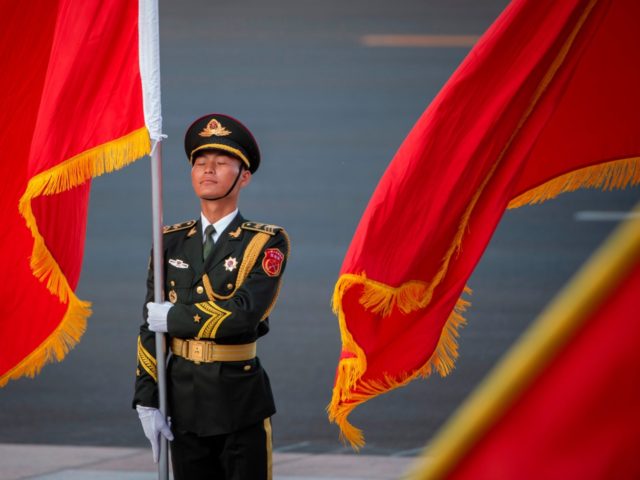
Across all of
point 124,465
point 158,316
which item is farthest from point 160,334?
point 124,465

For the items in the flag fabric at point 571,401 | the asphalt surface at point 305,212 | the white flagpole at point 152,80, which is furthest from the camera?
the asphalt surface at point 305,212

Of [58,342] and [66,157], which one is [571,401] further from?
[58,342]

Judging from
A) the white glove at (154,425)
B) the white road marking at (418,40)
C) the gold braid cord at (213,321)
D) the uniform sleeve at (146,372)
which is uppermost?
the white road marking at (418,40)

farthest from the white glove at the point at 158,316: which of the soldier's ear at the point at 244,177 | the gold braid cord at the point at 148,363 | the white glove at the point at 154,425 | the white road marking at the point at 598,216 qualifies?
the white road marking at the point at 598,216

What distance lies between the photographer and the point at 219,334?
9.94 feet

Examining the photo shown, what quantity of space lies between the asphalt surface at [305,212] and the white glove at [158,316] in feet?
7.21

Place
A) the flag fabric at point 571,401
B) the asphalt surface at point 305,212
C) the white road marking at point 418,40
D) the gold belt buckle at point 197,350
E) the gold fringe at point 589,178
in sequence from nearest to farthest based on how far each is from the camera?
the flag fabric at point 571,401, the gold belt buckle at point 197,350, the gold fringe at point 589,178, the asphalt surface at point 305,212, the white road marking at point 418,40

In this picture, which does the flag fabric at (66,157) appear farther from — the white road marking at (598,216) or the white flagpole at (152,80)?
the white road marking at (598,216)

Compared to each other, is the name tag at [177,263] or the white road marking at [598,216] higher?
the white road marking at [598,216]

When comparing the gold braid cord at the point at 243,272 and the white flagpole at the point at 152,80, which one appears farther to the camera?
the white flagpole at the point at 152,80

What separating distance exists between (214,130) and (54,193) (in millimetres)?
491

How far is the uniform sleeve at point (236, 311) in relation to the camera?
9.92 ft

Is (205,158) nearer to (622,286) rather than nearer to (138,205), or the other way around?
(622,286)

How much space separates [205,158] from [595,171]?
1.25m
